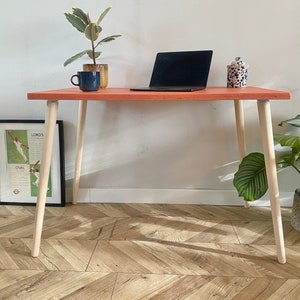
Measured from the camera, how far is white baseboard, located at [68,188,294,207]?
1.31 metres

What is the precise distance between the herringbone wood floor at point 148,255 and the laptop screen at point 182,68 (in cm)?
50

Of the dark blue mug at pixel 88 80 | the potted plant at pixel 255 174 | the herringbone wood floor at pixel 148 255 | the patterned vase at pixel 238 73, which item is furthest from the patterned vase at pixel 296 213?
the dark blue mug at pixel 88 80

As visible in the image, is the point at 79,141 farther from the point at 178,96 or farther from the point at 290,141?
the point at 290,141

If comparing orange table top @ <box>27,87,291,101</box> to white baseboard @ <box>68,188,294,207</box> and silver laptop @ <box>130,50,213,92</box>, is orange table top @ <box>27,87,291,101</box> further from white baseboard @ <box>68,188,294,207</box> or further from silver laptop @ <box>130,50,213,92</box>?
white baseboard @ <box>68,188,294,207</box>

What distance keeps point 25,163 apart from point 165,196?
1.96ft

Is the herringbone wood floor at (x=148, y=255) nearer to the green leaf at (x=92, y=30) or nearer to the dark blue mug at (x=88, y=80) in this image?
the dark blue mug at (x=88, y=80)

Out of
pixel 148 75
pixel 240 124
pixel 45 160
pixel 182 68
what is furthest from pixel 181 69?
pixel 45 160

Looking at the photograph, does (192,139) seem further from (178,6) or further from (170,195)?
(178,6)

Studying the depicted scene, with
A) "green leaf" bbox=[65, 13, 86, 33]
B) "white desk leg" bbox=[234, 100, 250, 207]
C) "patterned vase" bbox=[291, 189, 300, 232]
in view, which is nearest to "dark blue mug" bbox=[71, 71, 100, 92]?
"green leaf" bbox=[65, 13, 86, 33]

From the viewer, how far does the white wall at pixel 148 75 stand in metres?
1.19

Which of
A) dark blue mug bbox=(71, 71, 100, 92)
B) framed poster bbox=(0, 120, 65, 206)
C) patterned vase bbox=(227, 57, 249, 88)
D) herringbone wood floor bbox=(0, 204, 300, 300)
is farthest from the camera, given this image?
framed poster bbox=(0, 120, 65, 206)

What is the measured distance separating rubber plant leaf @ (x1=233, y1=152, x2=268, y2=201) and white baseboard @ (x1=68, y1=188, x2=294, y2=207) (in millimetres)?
324

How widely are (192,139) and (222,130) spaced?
0.41ft

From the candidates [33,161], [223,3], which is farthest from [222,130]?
[33,161]
